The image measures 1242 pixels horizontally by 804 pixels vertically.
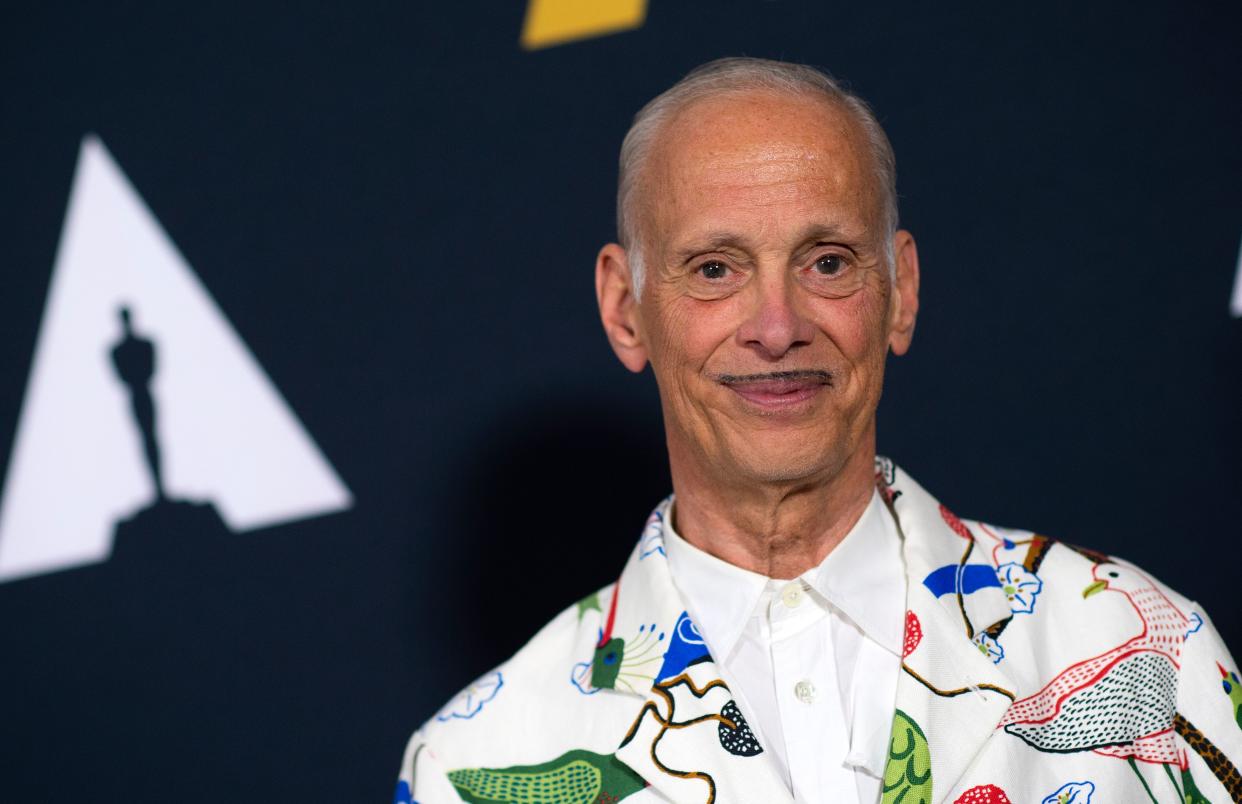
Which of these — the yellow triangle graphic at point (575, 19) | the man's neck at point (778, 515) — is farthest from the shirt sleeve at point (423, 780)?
the yellow triangle graphic at point (575, 19)

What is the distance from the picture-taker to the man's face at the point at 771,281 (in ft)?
4.77

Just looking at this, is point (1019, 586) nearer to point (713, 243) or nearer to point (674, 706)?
point (674, 706)

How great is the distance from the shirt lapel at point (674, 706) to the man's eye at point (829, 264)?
0.38 meters

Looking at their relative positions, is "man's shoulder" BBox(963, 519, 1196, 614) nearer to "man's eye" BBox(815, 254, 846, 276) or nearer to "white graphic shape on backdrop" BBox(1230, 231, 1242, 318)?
"man's eye" BBox(815, 254, 846, 276)

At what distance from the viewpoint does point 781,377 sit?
4.77 feet

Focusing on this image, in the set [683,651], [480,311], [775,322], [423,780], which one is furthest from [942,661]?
[480,311]

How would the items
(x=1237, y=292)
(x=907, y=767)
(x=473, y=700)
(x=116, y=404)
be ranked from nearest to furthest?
1. (x=907, y=767)
2. (x=473, y=700)
3. (x=116, y=404)
4. (x=1237, y=292)

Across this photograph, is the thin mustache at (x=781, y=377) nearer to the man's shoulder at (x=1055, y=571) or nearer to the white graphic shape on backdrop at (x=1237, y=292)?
the man's shoulder at (x=1055, y=571)

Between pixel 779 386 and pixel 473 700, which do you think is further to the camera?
pixel 473 700

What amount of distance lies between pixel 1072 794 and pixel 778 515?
42cm

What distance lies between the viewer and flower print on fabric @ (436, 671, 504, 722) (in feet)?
5.35

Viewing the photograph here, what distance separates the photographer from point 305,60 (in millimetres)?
2125

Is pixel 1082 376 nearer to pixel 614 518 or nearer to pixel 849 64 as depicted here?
pixel 849 64

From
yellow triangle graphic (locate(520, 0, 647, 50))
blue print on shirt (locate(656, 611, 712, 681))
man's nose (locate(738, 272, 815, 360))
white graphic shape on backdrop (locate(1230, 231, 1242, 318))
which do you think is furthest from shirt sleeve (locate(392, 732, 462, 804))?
white graphic shape on backdrop (locate(1230, 231, 1242, 318))
